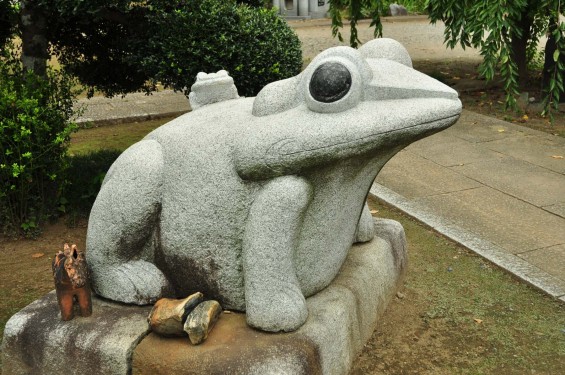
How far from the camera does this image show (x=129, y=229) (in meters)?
3.09

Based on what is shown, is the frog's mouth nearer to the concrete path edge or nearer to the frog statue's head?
the frog statue's head

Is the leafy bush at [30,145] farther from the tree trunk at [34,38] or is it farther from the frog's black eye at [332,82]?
the frog's black eye at [332,82]

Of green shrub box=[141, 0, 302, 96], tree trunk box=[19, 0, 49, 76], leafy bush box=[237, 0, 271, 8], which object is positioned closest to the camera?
green shrub box=[141, 0, 302, 96]

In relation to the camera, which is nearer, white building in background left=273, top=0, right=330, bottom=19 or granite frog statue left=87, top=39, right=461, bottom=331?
granite frog statue left=87, top=39, right=461, bottom=331

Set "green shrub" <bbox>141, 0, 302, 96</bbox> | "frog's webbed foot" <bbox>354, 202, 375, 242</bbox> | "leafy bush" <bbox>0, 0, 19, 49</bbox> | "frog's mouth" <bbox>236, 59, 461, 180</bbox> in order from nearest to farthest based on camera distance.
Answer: "frog's mouth" <bbox>236, 59, 461, 180</bbox>, "frog's webbed foot" <bbox>354, 202, 375, 242</bbox>, "green shrub" <bbox>141, 0, 302, 96</bbox>, "leafy bush" <bbox>0, 0, 19, 49</bbox>

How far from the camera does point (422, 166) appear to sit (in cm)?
663

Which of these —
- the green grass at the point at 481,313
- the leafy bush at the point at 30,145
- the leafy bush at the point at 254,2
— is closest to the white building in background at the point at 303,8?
the leafy bush at the point at 254,2

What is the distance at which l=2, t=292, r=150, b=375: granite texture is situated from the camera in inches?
115

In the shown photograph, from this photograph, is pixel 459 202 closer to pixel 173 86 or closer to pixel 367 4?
pixel 173 86

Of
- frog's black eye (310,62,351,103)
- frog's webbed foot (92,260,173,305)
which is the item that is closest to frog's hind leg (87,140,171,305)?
frog's webbed foot (92,260,173,305)

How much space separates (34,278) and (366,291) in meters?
2.39

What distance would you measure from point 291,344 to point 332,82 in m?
1.14

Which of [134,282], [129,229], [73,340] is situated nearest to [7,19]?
[129,229]

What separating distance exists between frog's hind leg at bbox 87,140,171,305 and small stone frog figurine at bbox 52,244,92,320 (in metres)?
0.14
